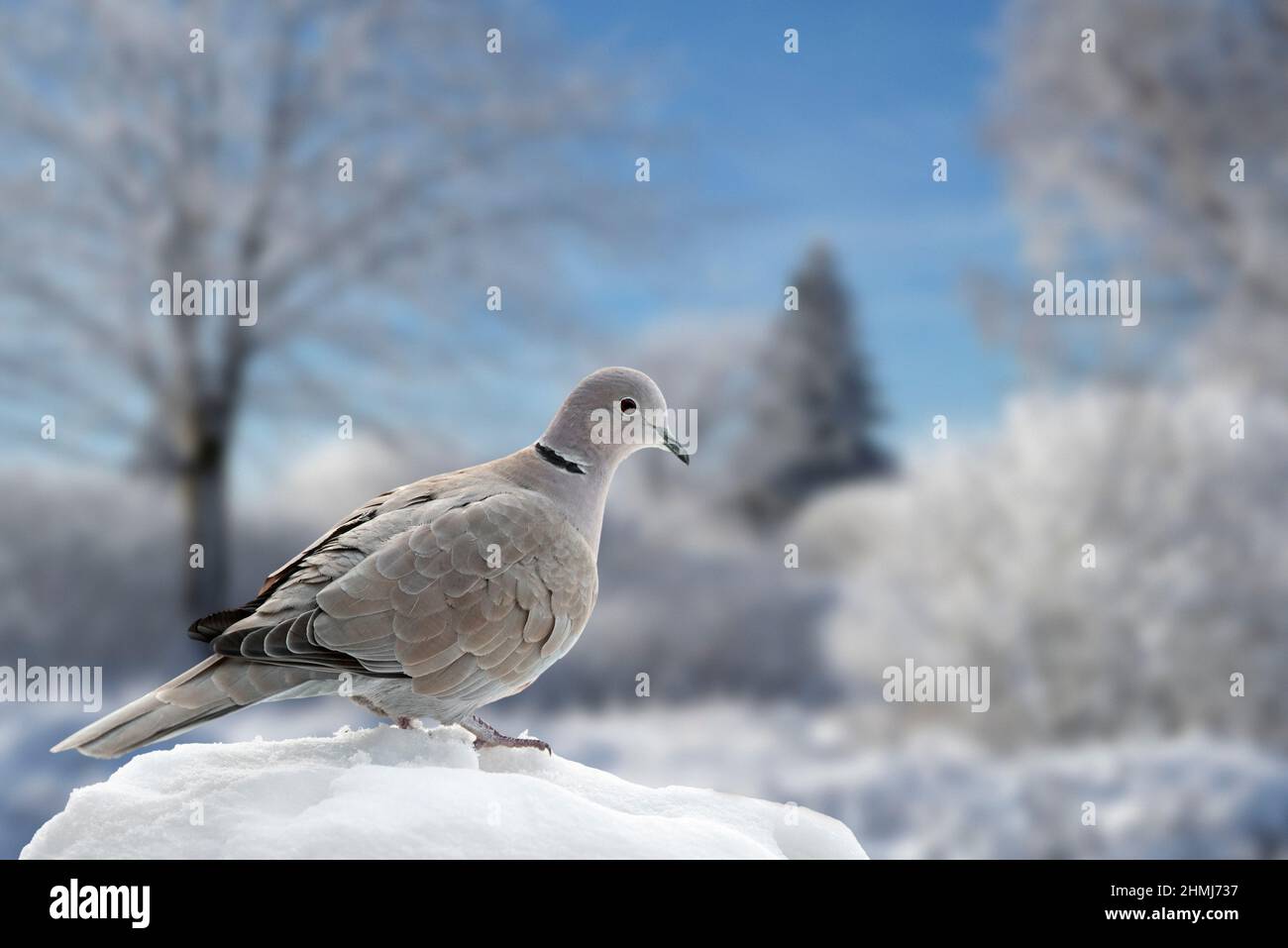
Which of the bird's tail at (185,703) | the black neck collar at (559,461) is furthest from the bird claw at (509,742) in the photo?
the black neck collar at (559,461)

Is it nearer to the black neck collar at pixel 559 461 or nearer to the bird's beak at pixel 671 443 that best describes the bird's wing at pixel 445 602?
the black neck collar at pixel 559 461

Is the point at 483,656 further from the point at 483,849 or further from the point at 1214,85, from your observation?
the point at 1214,85

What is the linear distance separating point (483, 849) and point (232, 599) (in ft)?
18.7

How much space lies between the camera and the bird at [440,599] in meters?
1.99

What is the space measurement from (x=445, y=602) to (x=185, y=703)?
1.65 feet

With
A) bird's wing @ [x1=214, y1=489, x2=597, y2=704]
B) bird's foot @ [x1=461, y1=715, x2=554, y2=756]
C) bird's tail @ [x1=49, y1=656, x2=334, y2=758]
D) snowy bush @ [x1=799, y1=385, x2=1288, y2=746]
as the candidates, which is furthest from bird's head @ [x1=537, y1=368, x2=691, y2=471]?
snowy bush @ [x1=799, y1=385, x2=1288, y2=746]

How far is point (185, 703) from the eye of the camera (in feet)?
6.33

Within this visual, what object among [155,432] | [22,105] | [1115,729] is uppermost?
[22,105]

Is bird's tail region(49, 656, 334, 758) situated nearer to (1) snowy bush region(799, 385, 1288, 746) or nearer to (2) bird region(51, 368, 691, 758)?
(2) bird region(51, 368, 691, 758)

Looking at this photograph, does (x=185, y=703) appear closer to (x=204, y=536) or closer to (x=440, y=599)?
(x=440, y=599)

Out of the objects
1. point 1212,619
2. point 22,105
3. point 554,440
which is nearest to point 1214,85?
point 1212,619

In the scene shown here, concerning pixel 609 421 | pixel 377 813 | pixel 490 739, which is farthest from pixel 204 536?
pixel 377 813
